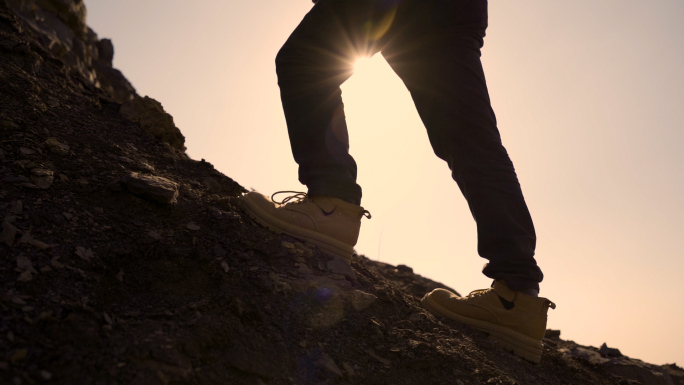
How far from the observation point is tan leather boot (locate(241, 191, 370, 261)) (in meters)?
2.31

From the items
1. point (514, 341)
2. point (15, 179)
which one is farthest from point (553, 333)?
point (15, 179)

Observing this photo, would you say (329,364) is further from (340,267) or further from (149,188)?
(149,188)

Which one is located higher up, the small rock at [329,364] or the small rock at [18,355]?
the small rock at [329,364]

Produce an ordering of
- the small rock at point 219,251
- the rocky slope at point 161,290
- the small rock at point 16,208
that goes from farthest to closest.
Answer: the small rock at point 219,251 < the small rock at point 16,208 < the rocky slope at point 161,290

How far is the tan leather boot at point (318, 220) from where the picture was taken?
231 centimetres

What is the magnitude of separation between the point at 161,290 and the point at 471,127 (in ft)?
5.06

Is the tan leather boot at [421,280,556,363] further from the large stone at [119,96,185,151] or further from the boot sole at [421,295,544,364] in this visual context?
the large stone at [119,96,185,151]

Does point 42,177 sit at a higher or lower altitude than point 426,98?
lower

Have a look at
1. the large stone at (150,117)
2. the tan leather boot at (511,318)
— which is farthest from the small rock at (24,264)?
the tan leather boot at (511,318)

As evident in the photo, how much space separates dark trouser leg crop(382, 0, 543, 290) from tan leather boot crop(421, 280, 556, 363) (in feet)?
0.23

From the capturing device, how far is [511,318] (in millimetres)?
2191

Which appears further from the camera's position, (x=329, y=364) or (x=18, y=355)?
(x=329, y=364)

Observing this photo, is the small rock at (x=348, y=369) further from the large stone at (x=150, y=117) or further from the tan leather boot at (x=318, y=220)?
the large stone at (x=150, y=117)

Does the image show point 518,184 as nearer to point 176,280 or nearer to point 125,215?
point 176,280
